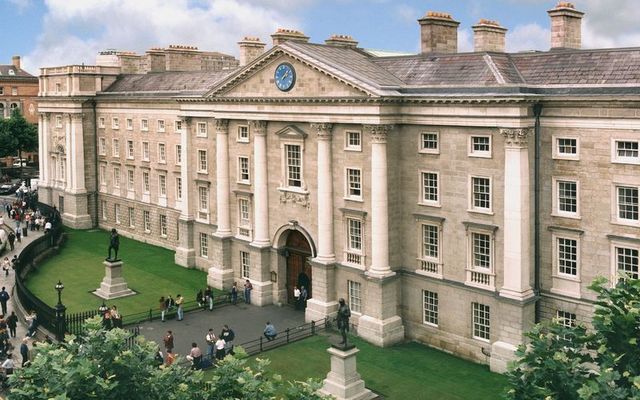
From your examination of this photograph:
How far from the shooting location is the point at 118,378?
74.4 ft

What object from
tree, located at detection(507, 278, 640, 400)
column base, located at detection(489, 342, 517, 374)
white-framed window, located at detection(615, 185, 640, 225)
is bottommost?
column base, located at detection(489, 342, 517, 374)

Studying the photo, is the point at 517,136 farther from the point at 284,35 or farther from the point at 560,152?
the point at 284,35

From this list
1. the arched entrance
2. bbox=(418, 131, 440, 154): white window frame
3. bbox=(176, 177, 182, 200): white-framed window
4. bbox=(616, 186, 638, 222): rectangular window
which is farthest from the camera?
bbox=(176, 177, 182, 200): white-framed window

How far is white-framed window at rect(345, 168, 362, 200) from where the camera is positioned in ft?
148

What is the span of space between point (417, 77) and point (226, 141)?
53.3 feet

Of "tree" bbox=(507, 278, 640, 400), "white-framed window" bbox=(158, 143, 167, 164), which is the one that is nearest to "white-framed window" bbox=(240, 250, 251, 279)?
"white-framed window" bbox=(158, 143, 167, 164)

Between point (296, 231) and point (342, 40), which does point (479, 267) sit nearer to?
point (296, 231)

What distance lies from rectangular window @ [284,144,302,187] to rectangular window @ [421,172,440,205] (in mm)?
9039

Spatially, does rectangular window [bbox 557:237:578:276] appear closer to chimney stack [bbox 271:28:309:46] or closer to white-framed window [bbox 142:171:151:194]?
chimney stack [bbox 271:28:309:46]

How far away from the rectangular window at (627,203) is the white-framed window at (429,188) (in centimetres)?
992

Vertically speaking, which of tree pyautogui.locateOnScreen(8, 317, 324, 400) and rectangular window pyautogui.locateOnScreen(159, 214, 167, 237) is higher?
rectangular window pyautogui.locateOnScreen(159, 214, 167, 237)

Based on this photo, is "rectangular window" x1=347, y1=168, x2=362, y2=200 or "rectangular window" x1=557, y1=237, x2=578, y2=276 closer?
"rectangular window" x1=557, y1=237, x2=578, y2=276

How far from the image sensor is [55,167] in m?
83.6

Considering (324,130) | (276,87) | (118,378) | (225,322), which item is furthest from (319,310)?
(118,378)
